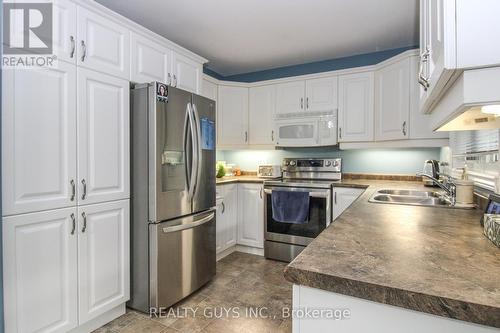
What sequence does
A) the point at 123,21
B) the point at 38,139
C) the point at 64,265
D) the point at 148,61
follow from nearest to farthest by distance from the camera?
1. the point at 38,139
2. the point at 64,265
3. the point at 123,21
4. the point at 148,61

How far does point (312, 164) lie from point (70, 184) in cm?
261

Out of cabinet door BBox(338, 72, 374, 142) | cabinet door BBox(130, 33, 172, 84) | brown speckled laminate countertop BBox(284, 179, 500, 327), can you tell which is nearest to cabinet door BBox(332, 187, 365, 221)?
cabinet door BBox(338, 72, 374, 142)

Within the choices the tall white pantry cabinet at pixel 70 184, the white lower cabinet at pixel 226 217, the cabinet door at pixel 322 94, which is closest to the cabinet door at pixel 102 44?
the tall white pantry cabinet at pixel 70 184

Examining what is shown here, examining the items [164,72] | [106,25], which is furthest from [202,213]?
[106,25]

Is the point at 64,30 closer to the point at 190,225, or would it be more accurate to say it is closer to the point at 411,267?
the point at 190,225

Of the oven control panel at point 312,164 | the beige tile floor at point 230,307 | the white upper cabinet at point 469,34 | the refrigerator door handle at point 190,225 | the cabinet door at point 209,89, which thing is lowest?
the beige tile floor at point 230,307

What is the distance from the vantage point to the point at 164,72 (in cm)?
229

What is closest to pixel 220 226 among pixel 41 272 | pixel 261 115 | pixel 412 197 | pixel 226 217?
pixel 226 217

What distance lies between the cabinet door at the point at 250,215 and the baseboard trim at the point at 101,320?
160 cm

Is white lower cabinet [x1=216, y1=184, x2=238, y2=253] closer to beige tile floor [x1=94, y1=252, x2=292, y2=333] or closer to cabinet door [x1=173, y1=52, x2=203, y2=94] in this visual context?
beige tile floor [x1=94, y1=252, x2=292, y2=333]

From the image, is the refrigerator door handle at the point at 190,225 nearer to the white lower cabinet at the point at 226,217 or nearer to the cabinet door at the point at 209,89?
the white lower cabinet at the point at 226,217

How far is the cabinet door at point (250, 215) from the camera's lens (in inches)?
127

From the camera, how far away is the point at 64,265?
1581mm

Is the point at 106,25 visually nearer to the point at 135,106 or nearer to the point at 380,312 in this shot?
the point at 135,106
